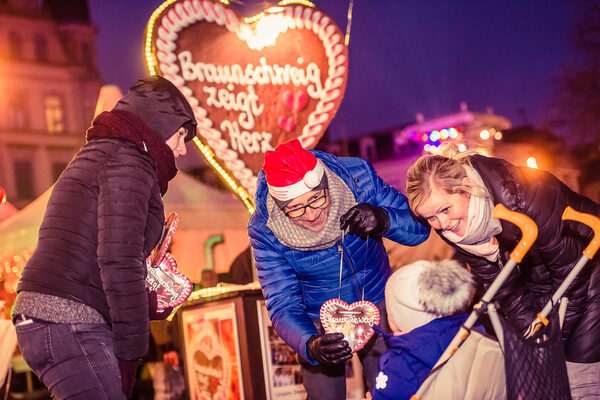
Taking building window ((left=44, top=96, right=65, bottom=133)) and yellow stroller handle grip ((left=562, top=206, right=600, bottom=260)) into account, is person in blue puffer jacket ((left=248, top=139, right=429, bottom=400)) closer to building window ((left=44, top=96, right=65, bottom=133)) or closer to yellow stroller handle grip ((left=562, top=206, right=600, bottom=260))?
yellow stroller handle grip ((left=562, top=206, right=600, bottom=260))

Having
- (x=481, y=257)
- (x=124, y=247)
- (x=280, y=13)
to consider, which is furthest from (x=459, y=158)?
(x=280, y=13)

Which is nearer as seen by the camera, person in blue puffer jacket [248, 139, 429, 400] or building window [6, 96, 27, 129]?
person in blue puffer jacket [248, 139, 429, 400]

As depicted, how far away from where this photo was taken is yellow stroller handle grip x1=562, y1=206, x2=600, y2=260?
262cm

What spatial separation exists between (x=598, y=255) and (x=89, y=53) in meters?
36.7

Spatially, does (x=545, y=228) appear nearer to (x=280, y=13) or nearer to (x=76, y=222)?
(x=76, y=222)

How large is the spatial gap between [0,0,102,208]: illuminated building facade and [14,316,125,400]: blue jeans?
29446 millimetres

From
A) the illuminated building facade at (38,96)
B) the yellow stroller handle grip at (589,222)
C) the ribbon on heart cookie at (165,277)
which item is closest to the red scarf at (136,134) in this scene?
the ribbon on heart cookie at (165,277)

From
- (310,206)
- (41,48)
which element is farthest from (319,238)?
(41,48)

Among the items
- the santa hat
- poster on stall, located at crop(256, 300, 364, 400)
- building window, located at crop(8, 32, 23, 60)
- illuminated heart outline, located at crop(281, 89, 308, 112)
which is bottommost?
poster on stall, located at crop(256, 300, 364, 400)

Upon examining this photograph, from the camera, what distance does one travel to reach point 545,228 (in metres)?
2.84

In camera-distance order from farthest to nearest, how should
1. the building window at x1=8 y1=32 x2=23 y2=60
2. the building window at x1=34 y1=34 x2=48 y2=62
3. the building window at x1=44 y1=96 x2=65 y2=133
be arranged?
the building window at x1=34 y1=34 x2=48 y2=62 < the building window at x1=44 y1=96 x2=65 y2=133 < the building window at x1=8 y1=32 x2=23 y2=60

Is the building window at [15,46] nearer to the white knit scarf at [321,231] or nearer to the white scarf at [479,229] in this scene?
the white knit scarf at [321,231]

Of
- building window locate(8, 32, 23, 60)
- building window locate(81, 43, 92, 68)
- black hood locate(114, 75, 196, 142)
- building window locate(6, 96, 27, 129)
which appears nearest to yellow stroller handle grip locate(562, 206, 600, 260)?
black hood locate(114, 75, 196, 142)

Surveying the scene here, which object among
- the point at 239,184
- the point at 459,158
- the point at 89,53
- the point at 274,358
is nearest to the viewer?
the point at 459,158
